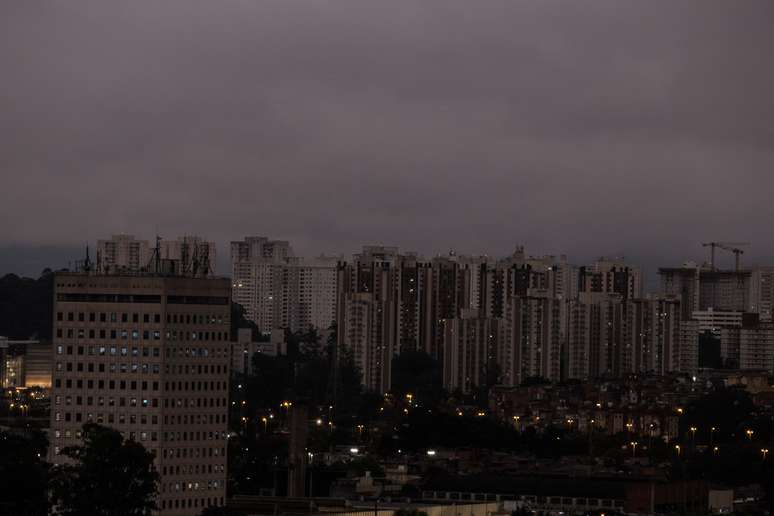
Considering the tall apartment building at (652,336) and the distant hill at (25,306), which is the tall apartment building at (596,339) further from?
the distant hill at (25,306)

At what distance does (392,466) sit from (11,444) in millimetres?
13360

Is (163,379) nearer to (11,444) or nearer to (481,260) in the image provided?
(11,444)

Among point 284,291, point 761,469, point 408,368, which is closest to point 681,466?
point 761,469

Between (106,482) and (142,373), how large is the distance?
7601 mm

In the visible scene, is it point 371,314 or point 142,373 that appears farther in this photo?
point 371,314

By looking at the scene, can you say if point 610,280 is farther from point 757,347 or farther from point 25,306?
point 25,306

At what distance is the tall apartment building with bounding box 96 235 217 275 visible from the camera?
46531mm

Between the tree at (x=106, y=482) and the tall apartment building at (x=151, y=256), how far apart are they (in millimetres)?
9597

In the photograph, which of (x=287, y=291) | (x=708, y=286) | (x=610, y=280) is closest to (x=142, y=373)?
(x=610, y=280)

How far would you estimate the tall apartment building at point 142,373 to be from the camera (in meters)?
41.9

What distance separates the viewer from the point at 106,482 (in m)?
34.8

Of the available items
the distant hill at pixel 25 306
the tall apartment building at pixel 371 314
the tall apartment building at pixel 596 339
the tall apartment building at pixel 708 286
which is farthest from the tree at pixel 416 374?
the tall apartment building at pixel 708 286

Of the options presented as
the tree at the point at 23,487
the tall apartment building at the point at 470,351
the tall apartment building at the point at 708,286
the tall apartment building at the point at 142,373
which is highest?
the tall apartment building at the point at 708,286

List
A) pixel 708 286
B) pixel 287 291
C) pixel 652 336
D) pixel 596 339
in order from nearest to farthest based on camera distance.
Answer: pixel 596 339, pixel 652 336, pixel 287 291, pixel 708 286
